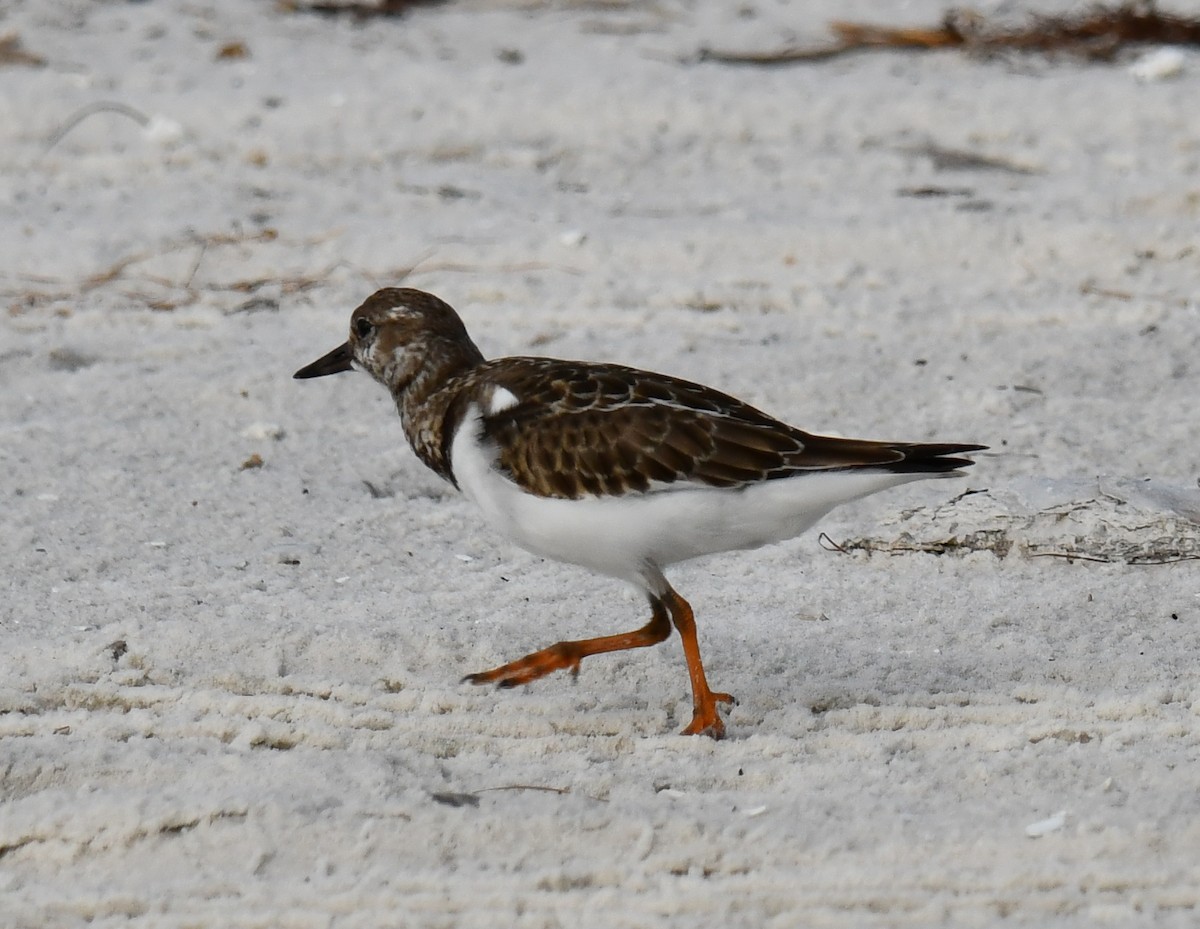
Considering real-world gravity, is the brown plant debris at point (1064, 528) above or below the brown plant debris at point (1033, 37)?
below

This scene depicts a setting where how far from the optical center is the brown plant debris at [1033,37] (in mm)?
6895

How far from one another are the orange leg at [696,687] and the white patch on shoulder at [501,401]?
16.9 inches

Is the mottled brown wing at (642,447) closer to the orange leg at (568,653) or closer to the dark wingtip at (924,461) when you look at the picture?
the dark wingtip at (924,461)

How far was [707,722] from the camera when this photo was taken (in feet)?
9.93

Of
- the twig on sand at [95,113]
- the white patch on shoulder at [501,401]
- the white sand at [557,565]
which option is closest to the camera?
the white sand at [557,565]

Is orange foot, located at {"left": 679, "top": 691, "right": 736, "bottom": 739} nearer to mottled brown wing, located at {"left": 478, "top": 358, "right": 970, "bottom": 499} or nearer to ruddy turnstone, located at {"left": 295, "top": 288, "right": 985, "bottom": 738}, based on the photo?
ruddy turnstone, located at {"left": 295, "top": 288, "right": 985, "bottom": 738}

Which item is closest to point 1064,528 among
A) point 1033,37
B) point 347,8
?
point 1033,37

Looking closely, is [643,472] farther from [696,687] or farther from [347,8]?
[347,8]

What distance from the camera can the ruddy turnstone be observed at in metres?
3.00

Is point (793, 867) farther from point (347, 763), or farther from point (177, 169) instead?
point (177, 169)

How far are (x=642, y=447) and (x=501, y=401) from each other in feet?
0.94

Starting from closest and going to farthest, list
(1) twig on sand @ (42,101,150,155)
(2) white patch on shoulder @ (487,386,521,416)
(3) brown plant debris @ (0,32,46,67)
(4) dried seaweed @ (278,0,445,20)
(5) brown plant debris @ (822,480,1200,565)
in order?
(2) white patch on shoulder @ (487,386,521,416) → (5) brown plant debris @ (822,480,1200,565) → (1) twig on sand @ (42,101,150,155) → (3) brown plant debris @ (0,32,46,67) → (4) dried seaweed @ (278,0,445,20)

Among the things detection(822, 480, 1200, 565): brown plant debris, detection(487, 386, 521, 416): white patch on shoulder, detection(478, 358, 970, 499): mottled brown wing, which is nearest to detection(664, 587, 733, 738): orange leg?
detection(478, 358, 970, 499): mottled brown wing

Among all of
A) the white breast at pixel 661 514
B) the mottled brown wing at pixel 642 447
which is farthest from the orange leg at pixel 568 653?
the mottled brown wing at pixel 642 447
